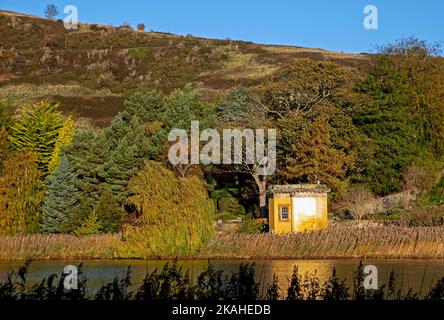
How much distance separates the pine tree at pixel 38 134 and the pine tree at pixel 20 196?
4.87m

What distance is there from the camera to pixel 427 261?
3139 cm

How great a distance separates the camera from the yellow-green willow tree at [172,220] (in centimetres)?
3638

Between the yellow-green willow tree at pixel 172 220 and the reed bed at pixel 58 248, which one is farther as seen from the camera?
the reed bed at pixel 58 248

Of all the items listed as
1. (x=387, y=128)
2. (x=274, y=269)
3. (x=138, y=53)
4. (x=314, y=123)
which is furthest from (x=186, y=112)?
(x=138, y=53)

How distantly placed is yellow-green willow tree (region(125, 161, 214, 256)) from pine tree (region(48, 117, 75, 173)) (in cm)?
1286

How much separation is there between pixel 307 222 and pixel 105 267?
1330cm

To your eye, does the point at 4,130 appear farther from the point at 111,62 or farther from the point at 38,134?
the point at 111,62

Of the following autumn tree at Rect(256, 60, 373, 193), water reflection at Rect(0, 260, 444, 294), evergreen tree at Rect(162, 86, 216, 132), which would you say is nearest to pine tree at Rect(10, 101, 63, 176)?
evergreen tree at Rect(162, 86, 216, 132)

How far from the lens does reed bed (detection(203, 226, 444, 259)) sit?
3272 cm

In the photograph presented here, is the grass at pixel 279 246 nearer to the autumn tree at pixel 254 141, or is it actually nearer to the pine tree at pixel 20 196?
the pine tree at pixel 20 196

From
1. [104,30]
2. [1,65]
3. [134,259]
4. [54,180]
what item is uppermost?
[104,30]

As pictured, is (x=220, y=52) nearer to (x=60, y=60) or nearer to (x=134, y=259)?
(x=60, y=60)

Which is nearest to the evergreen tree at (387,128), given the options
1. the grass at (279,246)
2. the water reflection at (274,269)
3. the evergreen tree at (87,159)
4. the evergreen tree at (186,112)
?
the evergreen tree at (186,112)
